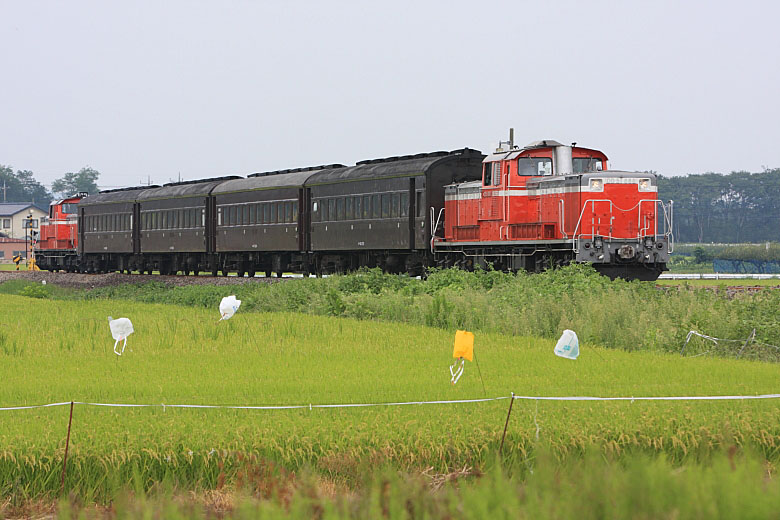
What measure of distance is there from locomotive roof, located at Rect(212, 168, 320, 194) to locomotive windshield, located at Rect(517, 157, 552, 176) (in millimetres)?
13718

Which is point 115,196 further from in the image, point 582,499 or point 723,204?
point 723,204

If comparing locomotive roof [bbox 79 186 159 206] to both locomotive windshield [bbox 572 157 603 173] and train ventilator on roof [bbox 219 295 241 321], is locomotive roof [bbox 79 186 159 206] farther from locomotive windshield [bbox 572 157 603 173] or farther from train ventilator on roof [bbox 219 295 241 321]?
train ventilator on roof [bbox 219 295 241 321]

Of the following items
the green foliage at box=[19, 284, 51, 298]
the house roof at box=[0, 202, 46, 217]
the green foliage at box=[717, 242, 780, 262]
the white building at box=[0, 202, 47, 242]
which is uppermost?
the house roof at box=[0, 202, 46, 217]

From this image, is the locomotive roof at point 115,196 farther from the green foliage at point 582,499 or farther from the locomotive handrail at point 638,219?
the green foliage at point 582,499

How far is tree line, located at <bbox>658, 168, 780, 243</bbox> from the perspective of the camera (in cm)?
14088

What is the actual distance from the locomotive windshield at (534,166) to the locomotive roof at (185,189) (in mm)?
23279

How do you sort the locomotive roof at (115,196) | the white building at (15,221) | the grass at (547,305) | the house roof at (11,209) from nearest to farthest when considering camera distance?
the grass at (547,305), the locomotive roof at (115,196), the white building at (15,221), the house roof at (11,209)

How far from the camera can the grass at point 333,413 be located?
8000 mm

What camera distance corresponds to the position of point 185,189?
52.5 m

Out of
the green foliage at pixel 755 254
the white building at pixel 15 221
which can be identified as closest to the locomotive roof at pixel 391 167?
the green foliage at pixel 755 254

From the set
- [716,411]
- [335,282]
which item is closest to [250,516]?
[716,411]

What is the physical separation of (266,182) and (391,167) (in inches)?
418

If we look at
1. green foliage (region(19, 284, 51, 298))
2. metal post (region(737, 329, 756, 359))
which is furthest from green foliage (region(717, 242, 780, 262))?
metal post (region(737, 329, 756, 359))

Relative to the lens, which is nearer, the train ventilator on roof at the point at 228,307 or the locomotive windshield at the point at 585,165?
the train ventilator on roof at the point at 228,307
